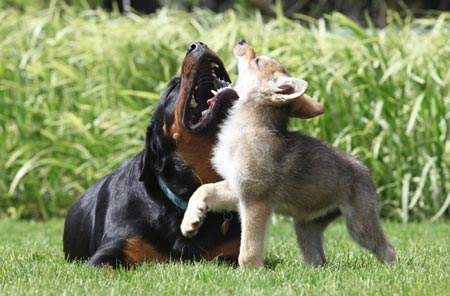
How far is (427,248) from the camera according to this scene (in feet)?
19.4

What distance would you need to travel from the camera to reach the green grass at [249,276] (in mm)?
3871

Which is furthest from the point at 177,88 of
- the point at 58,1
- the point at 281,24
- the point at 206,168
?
the point at 58,1

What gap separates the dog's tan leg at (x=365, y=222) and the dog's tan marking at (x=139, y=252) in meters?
1.18

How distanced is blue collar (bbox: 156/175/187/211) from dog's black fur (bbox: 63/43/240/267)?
0.02m

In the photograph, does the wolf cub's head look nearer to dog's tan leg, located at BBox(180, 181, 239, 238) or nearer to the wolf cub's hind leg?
dog's tan leg, located at BBox(180, 181, 239, 238)

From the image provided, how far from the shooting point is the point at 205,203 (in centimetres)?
465

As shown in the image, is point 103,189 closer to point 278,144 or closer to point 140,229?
point 140,229

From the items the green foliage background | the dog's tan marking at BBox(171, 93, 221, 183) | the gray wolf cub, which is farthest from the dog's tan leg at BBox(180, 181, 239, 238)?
the green foliage background

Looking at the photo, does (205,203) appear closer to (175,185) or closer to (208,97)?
(175,185)

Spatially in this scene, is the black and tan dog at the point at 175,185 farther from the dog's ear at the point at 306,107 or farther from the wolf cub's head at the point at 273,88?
the dog's ear at the point at 306,107

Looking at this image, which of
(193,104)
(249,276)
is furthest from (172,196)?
(249,276)

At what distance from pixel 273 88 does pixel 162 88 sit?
179 inches

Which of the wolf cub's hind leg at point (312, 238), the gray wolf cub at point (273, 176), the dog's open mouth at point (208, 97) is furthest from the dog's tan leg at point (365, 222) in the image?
the dog's open mouth at point (208, 97)

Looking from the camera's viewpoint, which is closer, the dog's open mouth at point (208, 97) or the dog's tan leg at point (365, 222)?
the dog's tan leg at point (365, 222)
